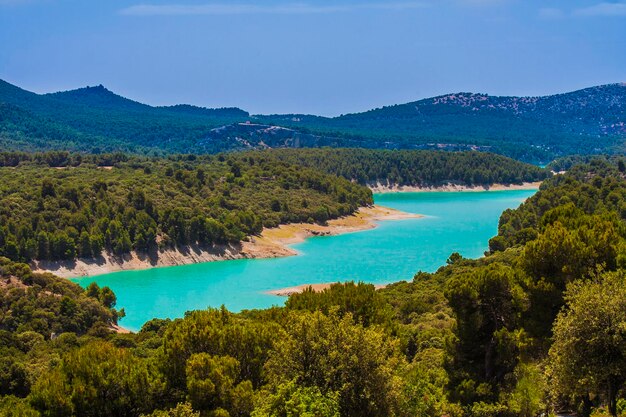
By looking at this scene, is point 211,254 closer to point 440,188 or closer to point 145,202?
point 145,202

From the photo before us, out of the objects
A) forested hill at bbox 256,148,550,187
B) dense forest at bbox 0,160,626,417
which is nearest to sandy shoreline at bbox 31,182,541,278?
dense forest at bbox 0,160,626,417

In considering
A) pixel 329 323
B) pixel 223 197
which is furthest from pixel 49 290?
pixel 223 197

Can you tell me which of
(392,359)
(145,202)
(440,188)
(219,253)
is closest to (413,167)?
(440,188)

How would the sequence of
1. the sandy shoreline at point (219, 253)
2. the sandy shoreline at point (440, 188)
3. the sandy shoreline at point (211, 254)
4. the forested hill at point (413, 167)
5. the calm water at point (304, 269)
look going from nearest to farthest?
1. the calm water at point (304, 269)
2. the sandy shoreline at point (211, 254)
3. the sandy shoreline at point (219, 253)
4. the sandy shoreline at point (440, 188)
5. the forested hill at point (413, 167)

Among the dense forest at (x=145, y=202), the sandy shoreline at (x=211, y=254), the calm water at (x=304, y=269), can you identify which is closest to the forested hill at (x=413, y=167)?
the dense forest at (x=145, y=202)

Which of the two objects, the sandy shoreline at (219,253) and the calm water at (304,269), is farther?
the sandy shoreline at (219,253)

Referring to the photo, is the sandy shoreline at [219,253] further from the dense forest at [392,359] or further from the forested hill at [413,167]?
the forested hill at [413,167]
